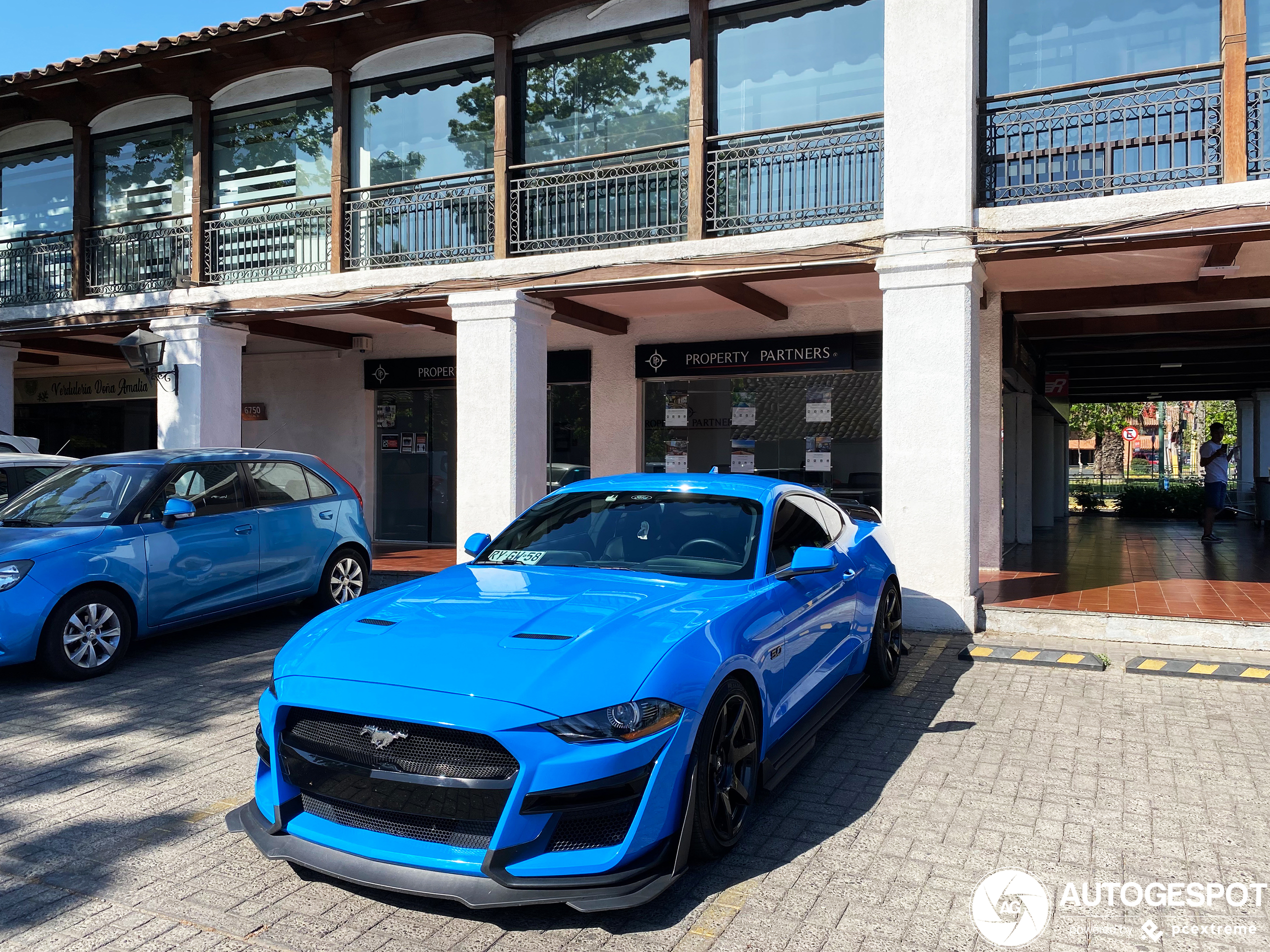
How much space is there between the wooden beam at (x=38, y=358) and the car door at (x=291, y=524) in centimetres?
1187

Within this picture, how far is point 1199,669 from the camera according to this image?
23.3 ft

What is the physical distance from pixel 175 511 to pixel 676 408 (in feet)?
26.2

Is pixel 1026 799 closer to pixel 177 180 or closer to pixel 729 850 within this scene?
pixel 729 850

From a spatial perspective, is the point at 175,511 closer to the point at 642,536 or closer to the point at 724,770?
the point at 642,536

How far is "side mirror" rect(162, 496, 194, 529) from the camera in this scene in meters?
6.90

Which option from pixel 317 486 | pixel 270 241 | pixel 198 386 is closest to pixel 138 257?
pixel 270 241

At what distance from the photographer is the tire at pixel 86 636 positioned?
A: 6289 mm

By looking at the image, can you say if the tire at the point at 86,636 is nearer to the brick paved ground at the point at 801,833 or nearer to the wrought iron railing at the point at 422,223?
the brick paved ground at the point at 801,833

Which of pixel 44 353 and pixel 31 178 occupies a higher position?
pixel 31 178

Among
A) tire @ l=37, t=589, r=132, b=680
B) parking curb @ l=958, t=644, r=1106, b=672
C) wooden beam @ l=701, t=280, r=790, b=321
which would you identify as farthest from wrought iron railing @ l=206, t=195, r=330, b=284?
parking curb @ l=958, t=644, r=1106, b=672

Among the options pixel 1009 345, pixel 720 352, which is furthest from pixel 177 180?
pixel 1009 345

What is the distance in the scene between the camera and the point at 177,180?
1430 centimetres

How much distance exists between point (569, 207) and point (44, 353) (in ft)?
38.5


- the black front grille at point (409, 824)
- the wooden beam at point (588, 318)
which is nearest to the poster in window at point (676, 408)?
the wooden beam at point (588, 318)
